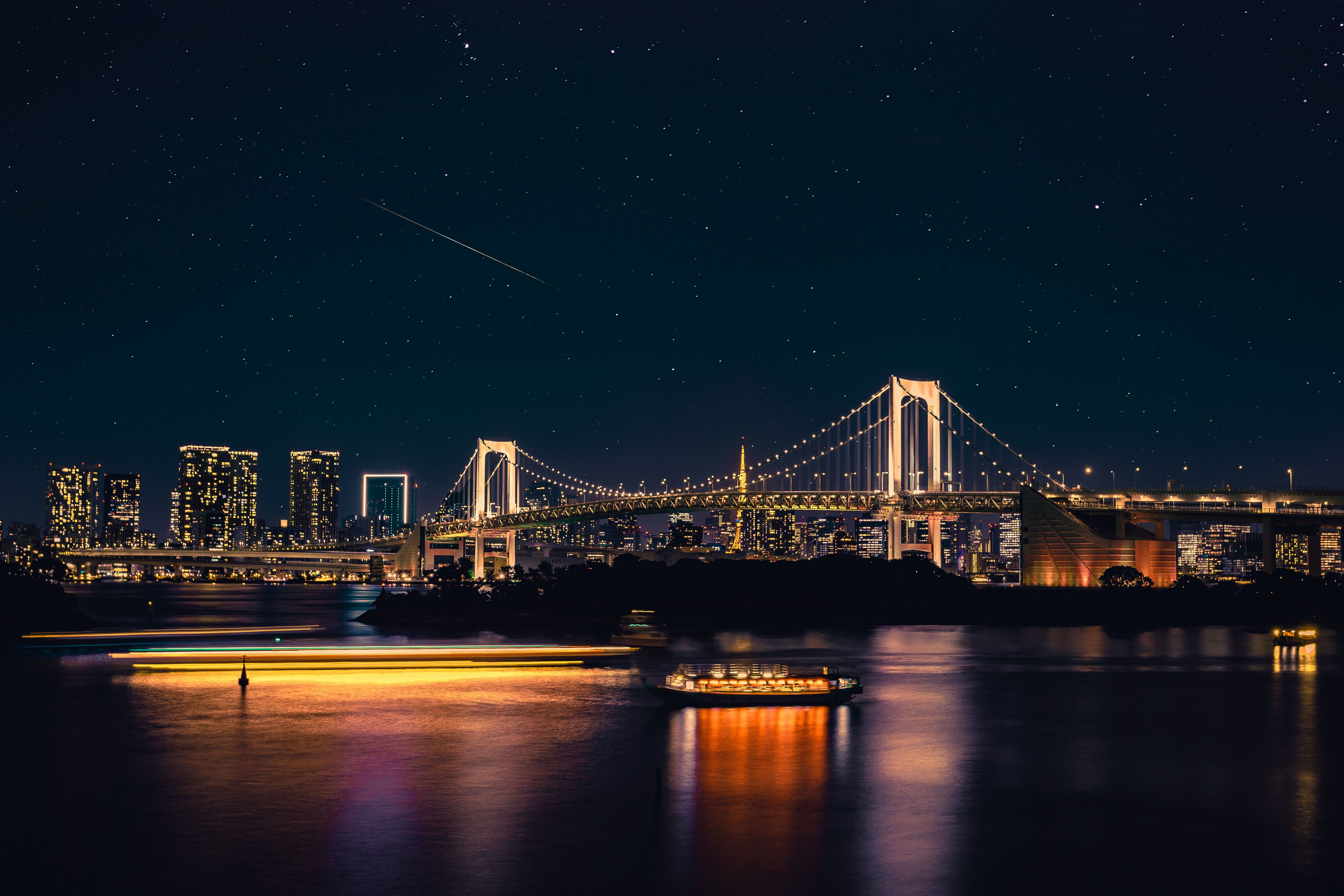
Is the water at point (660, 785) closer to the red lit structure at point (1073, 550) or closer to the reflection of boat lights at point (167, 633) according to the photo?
the reflection of boat lights at point (167, 633)

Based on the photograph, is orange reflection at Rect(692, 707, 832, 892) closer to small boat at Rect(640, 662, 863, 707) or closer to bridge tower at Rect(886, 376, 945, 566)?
small boat at Rect(640, 662, 863, 707)

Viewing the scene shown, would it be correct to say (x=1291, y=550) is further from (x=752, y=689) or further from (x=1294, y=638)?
(x=752, y=689)

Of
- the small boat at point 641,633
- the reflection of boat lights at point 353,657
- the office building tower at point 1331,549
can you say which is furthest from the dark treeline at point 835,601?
the office building tower at point 1331,549

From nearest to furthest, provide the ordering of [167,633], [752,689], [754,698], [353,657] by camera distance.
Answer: [754,698] < [752,689] < [353,657] < [167,633]

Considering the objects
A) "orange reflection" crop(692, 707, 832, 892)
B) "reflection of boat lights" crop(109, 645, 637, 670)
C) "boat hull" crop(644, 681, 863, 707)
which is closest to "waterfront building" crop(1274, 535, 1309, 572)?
"reflection of boat lights" crop(109, 645, 637, 670)

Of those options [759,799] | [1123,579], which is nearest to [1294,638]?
[1123,579]

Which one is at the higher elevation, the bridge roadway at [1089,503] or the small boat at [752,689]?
the bridge roadway at [1089,503]

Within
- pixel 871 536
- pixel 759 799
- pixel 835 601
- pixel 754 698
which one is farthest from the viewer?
pixel 871 536
